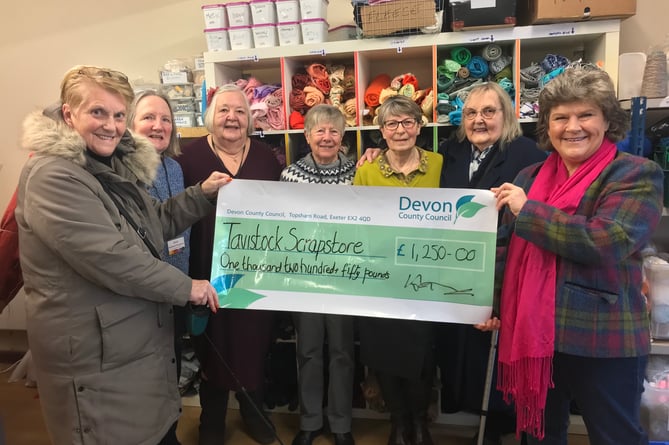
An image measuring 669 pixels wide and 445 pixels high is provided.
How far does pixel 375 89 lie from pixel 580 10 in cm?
116

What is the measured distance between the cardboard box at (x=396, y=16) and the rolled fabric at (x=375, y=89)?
34cm

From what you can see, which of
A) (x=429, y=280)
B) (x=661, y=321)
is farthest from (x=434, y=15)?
(x=661, y=321)

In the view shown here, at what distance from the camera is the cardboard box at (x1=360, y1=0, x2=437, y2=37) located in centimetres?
259

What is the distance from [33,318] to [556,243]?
162 centimetres

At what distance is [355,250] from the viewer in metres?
1.90

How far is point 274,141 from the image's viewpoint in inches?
129

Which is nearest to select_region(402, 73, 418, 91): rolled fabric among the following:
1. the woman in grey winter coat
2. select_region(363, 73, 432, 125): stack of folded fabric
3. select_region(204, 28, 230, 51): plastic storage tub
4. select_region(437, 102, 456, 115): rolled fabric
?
select_region(363, 73, 432, 125): stack of folded fabric

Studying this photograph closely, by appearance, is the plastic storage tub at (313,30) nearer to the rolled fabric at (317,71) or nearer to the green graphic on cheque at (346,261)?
the rolled fabric at (317,71)

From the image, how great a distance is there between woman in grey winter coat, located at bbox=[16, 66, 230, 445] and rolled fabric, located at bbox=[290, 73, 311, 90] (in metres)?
1.60

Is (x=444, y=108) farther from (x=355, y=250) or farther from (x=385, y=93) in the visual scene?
(x=355, y=250)

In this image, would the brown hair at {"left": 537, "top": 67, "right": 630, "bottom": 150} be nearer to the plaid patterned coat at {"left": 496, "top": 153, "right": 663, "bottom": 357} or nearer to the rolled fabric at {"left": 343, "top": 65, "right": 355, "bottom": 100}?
the plaid patterned coat at {"left": 496, "top": 153, "right": 663, "bottom": 357}

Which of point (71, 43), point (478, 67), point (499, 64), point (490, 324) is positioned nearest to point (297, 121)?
point (478, 67)

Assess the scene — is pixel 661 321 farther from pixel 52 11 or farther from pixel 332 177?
pixel 52 11

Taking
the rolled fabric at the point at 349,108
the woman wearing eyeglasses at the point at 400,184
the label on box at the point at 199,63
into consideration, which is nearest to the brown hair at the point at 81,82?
the woman wearing eyeglasses at the point at 400,184
